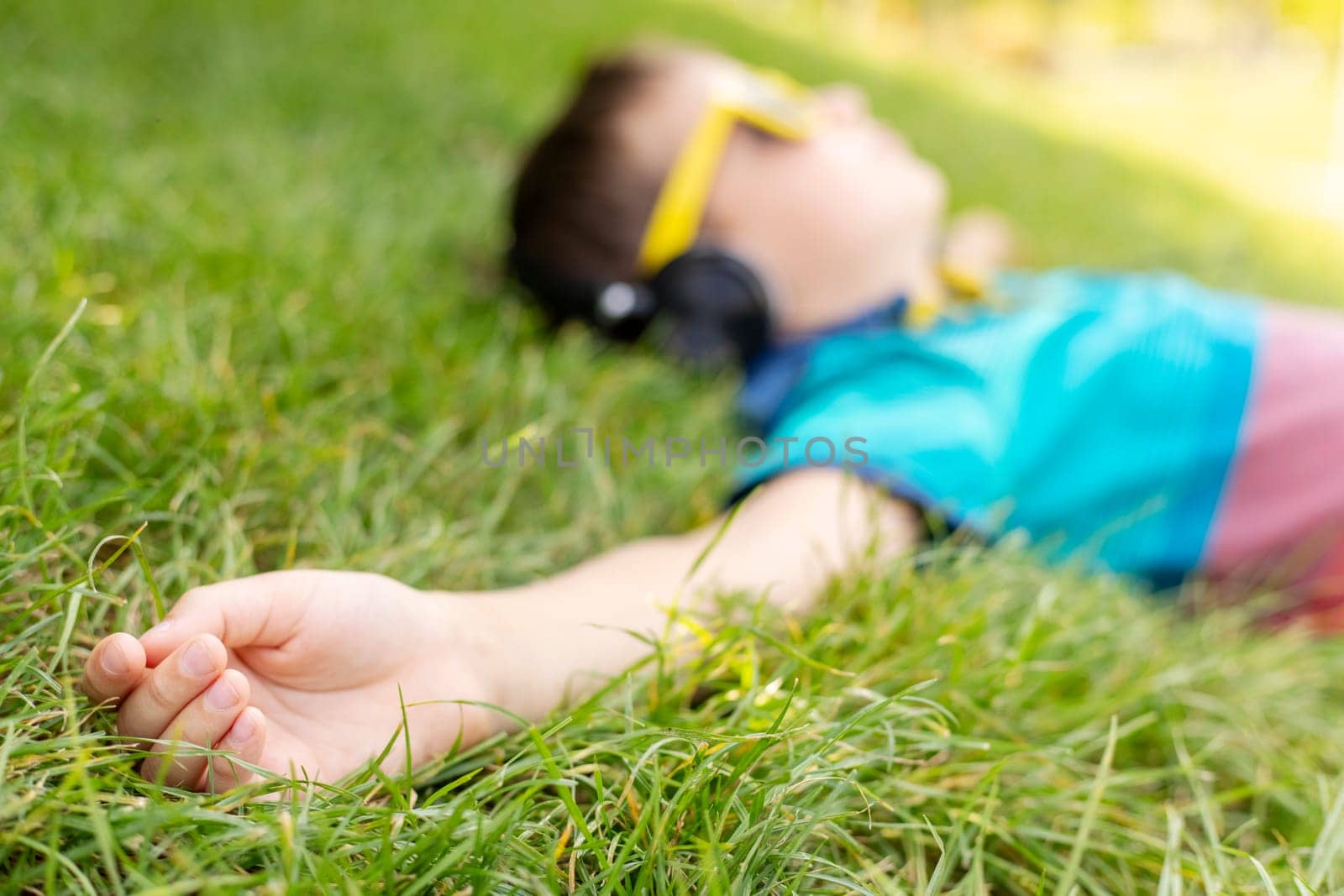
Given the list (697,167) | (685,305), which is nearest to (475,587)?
(685,305)

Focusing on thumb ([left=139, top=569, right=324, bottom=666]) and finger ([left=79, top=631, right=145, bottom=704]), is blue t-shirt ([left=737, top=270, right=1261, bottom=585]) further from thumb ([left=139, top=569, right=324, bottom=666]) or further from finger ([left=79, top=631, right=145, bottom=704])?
finger ([left=79, top=631, right=145, bottom=704])

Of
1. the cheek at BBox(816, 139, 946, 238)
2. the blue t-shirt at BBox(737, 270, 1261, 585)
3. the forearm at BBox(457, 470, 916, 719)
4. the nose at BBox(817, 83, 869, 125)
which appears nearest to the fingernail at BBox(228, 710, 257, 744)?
the forearm at BBox(457, 470, 916, 719)

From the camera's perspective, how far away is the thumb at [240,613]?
797 millimetres

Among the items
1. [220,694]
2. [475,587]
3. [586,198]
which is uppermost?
[586,198]

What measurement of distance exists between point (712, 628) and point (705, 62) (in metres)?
1.36

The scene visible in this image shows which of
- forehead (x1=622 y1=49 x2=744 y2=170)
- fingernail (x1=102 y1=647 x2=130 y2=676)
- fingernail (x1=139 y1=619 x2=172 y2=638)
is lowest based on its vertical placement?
fingernail (x1=102 y1=647 x2=130 y2=676)

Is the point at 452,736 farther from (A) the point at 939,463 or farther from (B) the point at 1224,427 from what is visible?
(B) the point at 1224,427

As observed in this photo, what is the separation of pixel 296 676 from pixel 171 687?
5.0 inches

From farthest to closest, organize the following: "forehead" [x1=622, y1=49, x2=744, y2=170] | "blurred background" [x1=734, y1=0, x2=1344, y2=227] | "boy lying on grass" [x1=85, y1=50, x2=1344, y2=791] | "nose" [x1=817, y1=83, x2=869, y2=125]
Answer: "blurred background" [x1=734, y1=0, x2=1344, y2=227] < "nose" [x1=817, y1=83, x2=869, y2=125] < "forehead" [x1=622, y1=49, x2=744, y2=170] < "boy lying on grass" [x1=85, y1=50, x2=1344, y2=791]

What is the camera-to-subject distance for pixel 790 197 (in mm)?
1909

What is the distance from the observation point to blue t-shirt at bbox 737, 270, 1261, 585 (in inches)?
66.4

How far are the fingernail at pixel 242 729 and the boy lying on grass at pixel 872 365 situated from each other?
1.07 ft

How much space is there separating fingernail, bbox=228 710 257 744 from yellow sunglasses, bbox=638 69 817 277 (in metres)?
1.28

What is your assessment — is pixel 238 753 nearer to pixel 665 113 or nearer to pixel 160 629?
pixel 160 629
